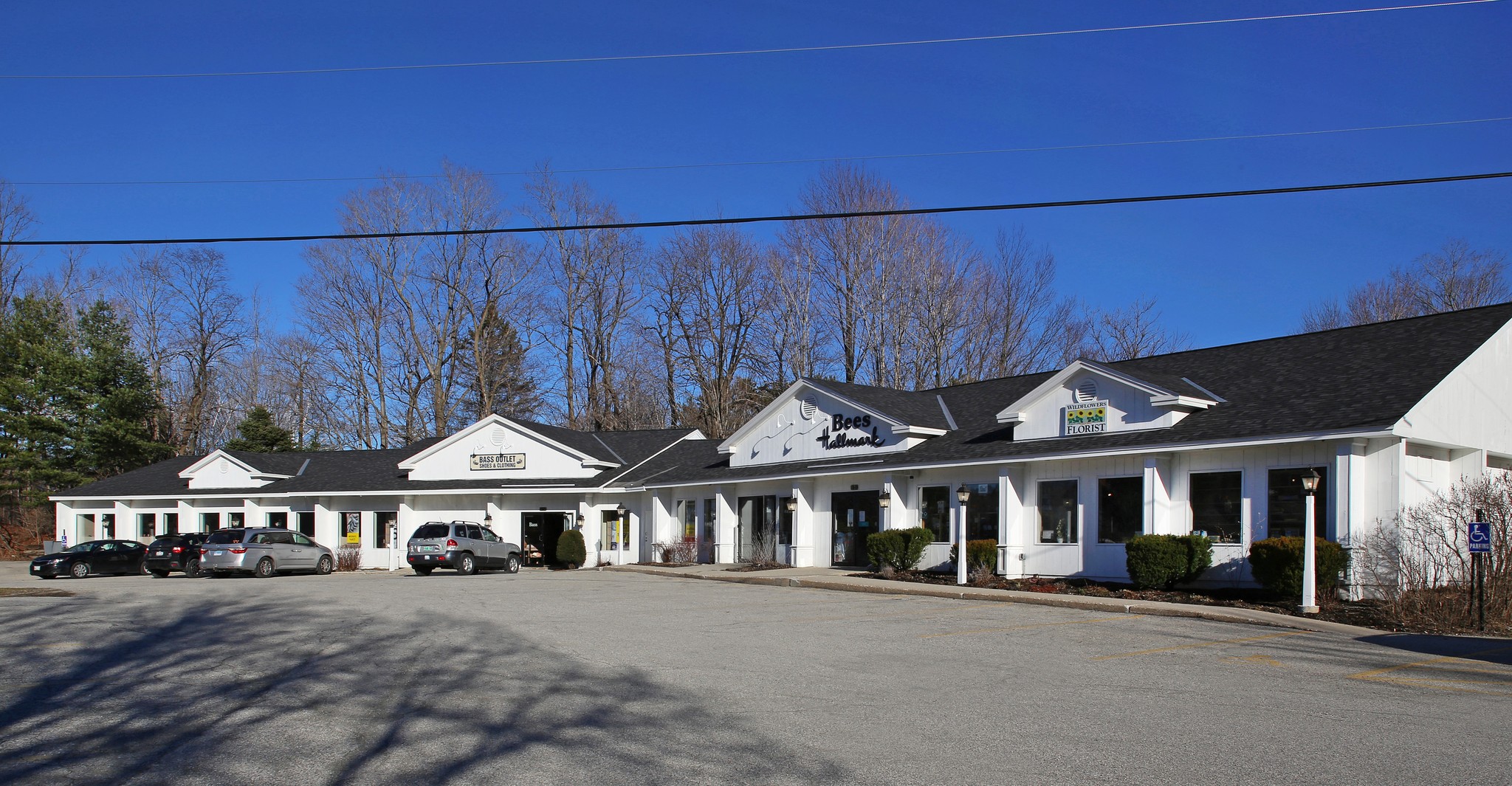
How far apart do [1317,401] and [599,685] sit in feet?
52.5

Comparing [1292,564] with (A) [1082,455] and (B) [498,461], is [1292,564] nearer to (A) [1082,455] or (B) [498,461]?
(A) [1082,455]

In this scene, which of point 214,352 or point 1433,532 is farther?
point 214,352

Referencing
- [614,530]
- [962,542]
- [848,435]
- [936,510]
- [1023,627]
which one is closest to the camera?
[1023,627]

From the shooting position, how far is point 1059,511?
81.5 ft

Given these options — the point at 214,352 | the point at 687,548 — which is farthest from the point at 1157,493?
the point at 214,352

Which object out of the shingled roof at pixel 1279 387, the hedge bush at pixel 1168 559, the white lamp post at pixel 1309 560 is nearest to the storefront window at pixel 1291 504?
the shingled roof at pixel 1279 387

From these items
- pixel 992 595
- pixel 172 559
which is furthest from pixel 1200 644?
pixel 172 559

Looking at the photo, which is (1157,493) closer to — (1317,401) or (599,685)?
(1317,401)

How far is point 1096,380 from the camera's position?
24578 mm

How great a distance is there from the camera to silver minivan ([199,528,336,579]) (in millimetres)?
32781

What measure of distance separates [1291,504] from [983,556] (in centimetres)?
703

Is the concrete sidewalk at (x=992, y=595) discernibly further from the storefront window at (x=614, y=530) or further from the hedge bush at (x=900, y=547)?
the storefront window at (x=614, y=530)

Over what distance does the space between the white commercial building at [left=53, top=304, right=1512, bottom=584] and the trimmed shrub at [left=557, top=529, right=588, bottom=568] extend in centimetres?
102

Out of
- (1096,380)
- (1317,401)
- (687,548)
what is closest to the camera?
(1317,401)
